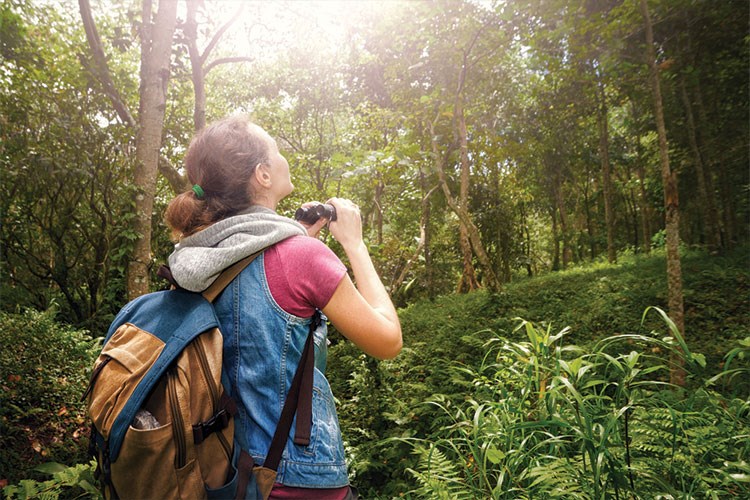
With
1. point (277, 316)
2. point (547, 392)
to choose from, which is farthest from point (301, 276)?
point (547, 392)

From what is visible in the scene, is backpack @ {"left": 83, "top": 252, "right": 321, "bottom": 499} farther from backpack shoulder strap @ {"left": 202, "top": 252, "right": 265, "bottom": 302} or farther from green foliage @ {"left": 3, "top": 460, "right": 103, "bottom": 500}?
green foliage @ {"left": 3, "top": 460, "right": 103, "bottom": 500}

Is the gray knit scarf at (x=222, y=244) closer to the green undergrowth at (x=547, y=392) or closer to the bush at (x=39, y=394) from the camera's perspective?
the green undergrowth at (x=547, y=392)

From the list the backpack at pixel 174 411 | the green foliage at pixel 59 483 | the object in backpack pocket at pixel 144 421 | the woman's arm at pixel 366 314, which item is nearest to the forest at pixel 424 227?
the green foliage at pixel 59 483

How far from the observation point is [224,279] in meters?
1.07

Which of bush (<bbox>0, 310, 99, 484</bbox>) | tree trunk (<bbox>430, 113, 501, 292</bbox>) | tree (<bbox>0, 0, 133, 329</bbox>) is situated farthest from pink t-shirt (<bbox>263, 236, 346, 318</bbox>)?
tree trunk (<bbox>430, 113, 501, 292</bbox>)

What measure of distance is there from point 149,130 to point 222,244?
15.3ft

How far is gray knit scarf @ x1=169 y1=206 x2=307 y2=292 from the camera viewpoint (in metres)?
1.03

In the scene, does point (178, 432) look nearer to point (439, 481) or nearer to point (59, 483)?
point (439, 481)

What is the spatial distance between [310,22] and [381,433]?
7.60 meters

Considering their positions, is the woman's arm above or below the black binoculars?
below

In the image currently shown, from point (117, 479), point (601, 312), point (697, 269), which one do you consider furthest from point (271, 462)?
point (697, 269)

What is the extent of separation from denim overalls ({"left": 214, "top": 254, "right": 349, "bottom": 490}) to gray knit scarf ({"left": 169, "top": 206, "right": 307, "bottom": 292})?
6 centimetres

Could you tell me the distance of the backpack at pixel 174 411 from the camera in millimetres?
901

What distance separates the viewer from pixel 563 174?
14.8m
